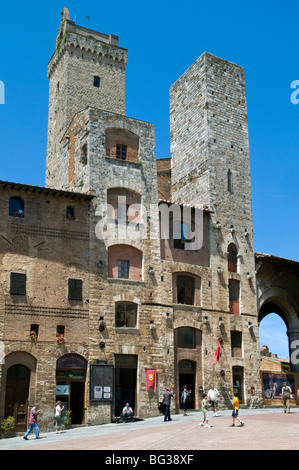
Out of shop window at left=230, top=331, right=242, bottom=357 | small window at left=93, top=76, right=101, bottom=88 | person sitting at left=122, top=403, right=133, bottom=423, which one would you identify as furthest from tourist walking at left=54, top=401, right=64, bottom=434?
small window at left=93, top=76, right=101, bottom=88

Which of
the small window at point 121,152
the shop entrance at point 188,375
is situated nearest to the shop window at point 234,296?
the shop entrance at point 188,375

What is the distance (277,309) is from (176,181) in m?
12.4

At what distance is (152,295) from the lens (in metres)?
32.9

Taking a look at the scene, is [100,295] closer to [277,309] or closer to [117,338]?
[117,338]

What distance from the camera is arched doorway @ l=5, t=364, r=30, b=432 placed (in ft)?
91.6

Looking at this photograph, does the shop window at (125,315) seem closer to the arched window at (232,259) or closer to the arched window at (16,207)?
the arched window at (16,207)

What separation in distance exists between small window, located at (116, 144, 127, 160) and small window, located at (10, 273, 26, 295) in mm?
9637

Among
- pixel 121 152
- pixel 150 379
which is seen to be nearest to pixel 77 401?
pixel 150 379

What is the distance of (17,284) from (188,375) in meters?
11.5

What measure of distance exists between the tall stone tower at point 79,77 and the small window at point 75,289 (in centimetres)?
1724

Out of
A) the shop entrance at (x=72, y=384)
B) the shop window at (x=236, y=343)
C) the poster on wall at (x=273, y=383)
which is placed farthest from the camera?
the poster on wall at (x=273, y=383)

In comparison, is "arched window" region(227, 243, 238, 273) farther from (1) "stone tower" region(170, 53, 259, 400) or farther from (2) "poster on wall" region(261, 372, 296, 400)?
(2) "poster on wall" region(261, 372, 296, 400)

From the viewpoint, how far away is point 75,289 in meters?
30.6

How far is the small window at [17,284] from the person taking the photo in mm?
28938
